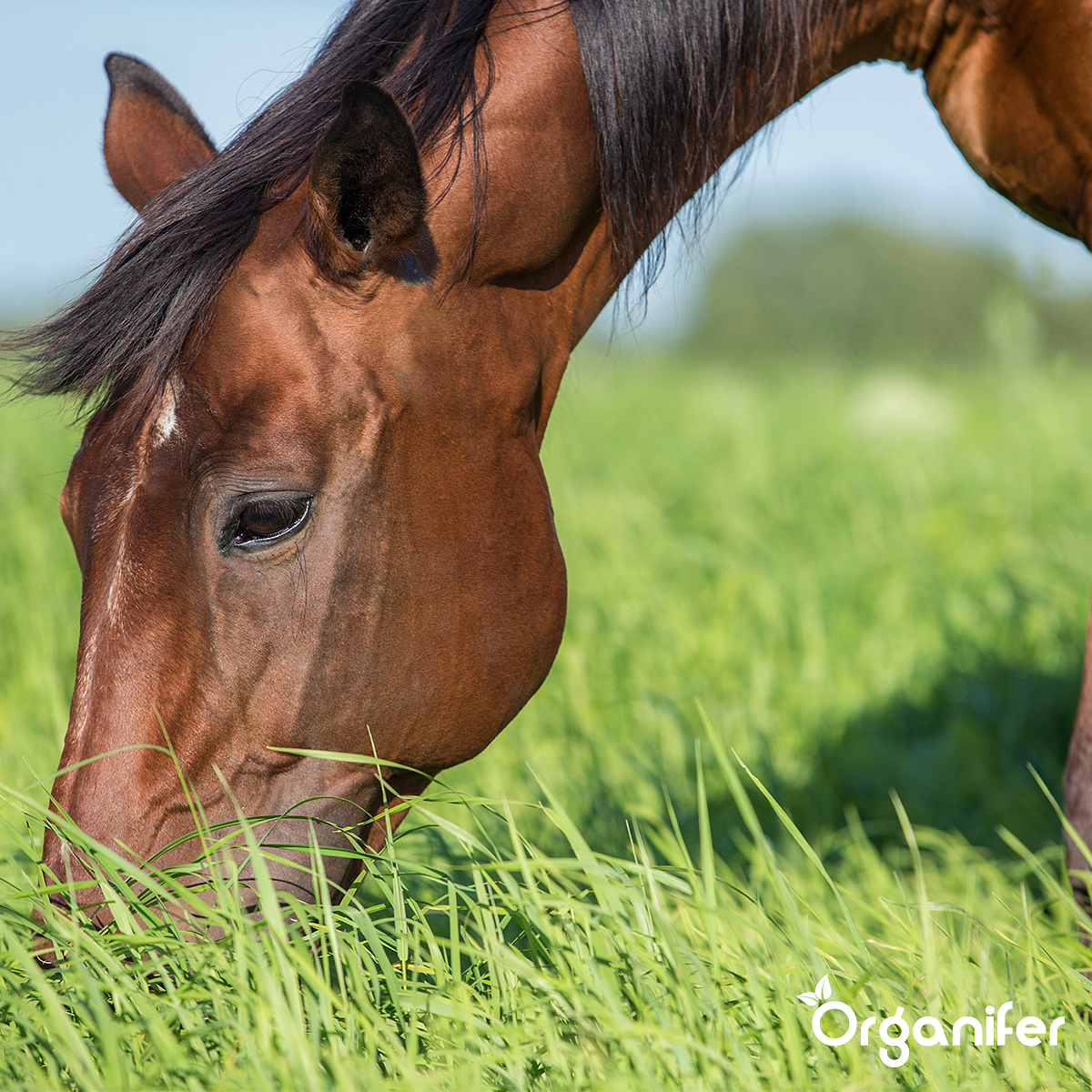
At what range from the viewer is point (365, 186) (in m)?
1.40

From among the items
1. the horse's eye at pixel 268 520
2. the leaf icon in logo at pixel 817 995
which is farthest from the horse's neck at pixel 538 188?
the leaf icon in logo at pixel 817 995

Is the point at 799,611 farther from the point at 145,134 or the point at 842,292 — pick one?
the point at 842,292

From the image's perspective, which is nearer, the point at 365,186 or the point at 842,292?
the point at 365,186

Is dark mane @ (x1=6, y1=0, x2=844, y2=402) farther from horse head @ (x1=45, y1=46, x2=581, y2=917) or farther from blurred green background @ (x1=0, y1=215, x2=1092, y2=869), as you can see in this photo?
blurred green background @ (x1=0, y1=215, x2=1092, y2=869)

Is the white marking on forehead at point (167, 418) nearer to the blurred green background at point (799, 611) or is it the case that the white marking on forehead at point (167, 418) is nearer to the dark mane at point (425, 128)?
the dark mane at point (425, 128)

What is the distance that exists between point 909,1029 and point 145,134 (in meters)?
1.98

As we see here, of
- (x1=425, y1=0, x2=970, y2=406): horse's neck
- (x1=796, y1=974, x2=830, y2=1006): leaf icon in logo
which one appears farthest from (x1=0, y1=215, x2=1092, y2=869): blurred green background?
(x1=796, y1=974, x2=830, y2=1006): leaf icon in logo

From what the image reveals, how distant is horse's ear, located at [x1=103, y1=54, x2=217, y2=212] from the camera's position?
6.01ft

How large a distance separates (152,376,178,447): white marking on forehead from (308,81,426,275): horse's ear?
29 centimetres

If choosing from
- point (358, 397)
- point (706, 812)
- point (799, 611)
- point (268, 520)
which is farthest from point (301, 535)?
point (799, 611)

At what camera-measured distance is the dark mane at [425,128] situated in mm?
1420

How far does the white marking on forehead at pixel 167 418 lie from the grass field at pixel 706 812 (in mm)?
571

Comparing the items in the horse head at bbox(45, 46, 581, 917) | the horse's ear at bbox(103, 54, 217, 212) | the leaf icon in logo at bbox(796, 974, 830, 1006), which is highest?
the horse's ear at bbox(103, 54, 217, 212)

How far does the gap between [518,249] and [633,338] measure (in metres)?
0.55
